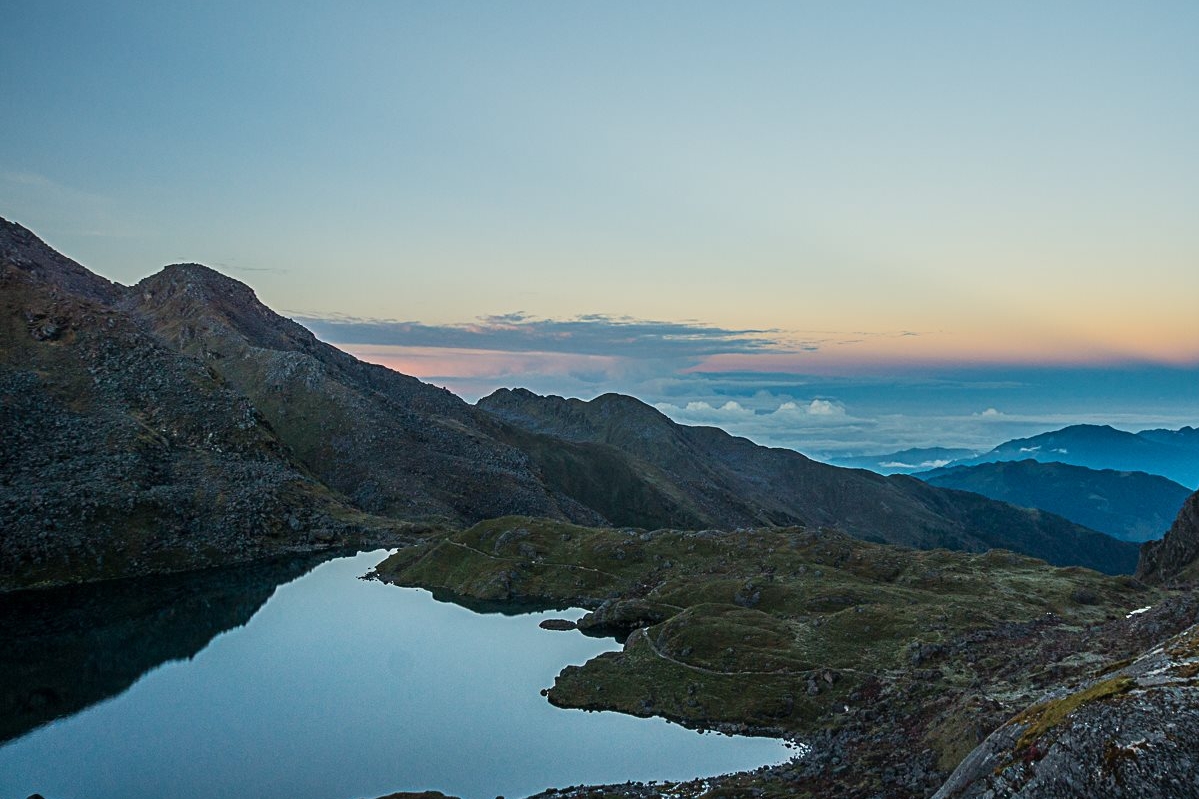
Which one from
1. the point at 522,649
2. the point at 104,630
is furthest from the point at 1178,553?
the point at 104,630

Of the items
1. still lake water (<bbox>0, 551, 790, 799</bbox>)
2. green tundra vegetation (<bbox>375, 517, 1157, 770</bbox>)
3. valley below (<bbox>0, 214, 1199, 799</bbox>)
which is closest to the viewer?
valley below (<bbox>0, 214, 1199, 799</bbox>)

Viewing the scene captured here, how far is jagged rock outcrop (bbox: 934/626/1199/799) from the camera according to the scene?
25.5m

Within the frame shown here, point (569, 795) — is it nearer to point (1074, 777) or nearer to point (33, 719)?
point (1074, 777)

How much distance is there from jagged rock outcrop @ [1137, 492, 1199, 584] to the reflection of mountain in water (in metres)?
151

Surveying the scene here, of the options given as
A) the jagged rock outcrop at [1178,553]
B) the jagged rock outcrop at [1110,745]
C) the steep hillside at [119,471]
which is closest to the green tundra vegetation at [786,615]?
the jagged rock outcrop at [1178,553]

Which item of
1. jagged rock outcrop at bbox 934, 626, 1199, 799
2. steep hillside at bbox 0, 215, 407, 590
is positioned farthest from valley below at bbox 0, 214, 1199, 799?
steep hillside at bbox 0, 215, 407, 590

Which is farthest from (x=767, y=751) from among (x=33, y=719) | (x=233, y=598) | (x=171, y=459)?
(x=171, y=459)

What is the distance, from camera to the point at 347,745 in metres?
67.8

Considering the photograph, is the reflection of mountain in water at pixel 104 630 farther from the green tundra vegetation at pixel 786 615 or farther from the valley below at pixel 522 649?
the green tundra vegetation at pixel 786 615

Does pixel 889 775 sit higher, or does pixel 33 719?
pixel 889 775

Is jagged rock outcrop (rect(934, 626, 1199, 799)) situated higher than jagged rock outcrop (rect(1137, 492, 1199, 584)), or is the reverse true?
jagged rock outcrop (rect(934, 626, 1199, 799))

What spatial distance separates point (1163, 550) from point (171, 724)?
153446mm

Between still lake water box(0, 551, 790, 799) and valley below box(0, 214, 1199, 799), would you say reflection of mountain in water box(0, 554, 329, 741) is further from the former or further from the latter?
still lake water box(0, 551, 790, 799)

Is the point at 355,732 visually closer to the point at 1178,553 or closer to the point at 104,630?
the point at 104,630
